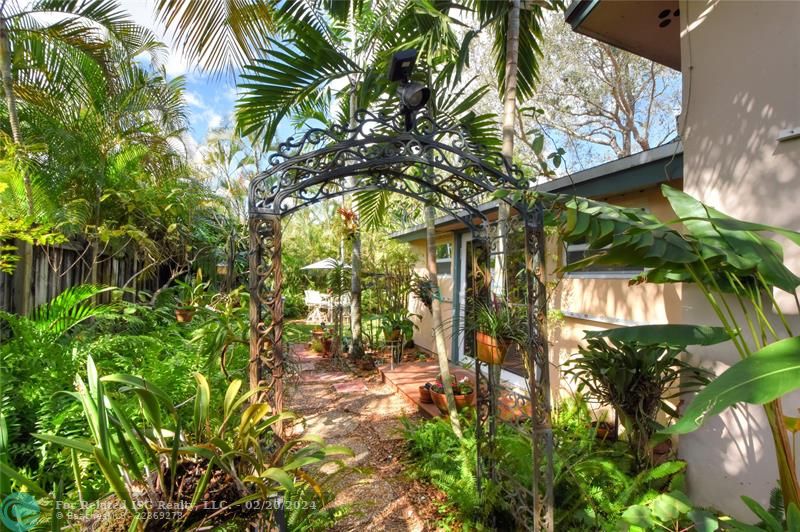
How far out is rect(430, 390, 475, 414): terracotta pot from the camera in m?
4.77

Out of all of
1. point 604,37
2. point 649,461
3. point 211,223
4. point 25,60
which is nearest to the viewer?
point 649,461

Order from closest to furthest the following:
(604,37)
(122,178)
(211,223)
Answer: (604,37) < (122,178) < (211,223)

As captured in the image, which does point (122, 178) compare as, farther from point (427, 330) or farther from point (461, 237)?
point (427, 330)

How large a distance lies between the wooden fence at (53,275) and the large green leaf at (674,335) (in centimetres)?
528

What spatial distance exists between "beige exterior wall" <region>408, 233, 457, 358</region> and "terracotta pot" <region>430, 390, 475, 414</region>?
2345 millimetres

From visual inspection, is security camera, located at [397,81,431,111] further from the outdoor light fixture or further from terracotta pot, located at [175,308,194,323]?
terracotta pot, located at [175,308,194,323]

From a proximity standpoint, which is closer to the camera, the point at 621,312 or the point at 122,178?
the point at 621,312

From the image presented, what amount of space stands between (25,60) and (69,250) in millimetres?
2357

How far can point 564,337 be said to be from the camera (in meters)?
4.91

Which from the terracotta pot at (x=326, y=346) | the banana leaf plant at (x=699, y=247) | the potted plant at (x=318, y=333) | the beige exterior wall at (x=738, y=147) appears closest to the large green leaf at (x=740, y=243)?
the banana leaf plant at (x=699, y=247)

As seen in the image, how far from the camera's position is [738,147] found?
2770 mm

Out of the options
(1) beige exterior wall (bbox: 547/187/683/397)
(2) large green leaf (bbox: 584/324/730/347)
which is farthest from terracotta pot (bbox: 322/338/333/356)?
(2) large green leaf (bbox: 584/324/730/347)

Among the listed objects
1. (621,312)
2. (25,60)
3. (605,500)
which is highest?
(25,60)

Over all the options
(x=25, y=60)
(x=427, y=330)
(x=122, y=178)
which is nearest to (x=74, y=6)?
(x=25, y=60)
